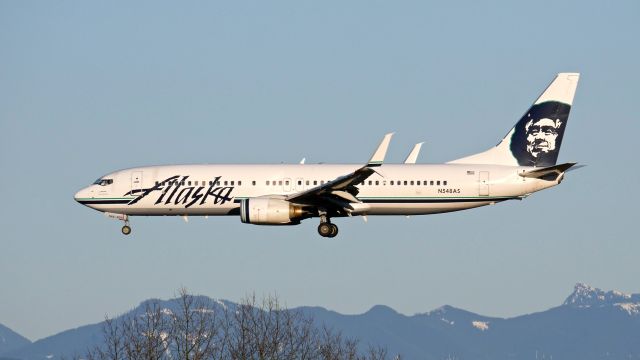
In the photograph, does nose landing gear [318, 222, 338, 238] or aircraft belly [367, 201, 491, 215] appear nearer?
aircraft belly [367, 201, 491, 215]

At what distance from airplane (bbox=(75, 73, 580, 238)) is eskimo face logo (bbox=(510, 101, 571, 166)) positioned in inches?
2.1

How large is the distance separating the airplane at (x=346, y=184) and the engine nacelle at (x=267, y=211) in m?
0.05

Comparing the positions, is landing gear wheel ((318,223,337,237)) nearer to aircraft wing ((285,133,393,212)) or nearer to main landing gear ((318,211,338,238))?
main landing gear ((318,211,338,238))

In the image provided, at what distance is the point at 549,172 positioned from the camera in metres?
68.4

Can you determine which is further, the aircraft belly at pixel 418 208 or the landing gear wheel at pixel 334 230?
the landing gear wheel at pixel 334 230

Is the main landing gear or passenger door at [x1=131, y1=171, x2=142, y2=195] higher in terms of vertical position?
passenger door at [x1=131, y1=171, x2=142, y2=195]

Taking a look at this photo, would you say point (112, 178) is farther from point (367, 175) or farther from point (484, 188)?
point (484, 188)

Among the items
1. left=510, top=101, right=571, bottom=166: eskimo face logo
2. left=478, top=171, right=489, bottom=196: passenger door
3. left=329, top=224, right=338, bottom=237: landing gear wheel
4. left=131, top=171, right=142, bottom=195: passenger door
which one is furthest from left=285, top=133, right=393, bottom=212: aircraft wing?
left=510, top=101, right=571, bottom=166: eskimo face logo

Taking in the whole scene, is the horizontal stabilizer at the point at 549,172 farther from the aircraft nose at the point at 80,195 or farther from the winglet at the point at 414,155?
the aircraft nose at the point at 80,195

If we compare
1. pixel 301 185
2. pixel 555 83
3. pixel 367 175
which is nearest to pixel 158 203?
pixel 301 185

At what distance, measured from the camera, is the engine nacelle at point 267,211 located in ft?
226

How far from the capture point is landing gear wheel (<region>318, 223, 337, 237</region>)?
71.1 m

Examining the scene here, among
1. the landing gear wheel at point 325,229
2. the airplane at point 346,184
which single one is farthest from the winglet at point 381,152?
the landing gear wheel at point 325,229

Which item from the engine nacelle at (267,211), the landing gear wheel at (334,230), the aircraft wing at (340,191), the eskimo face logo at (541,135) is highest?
the eskimo face logo at (541,135)
